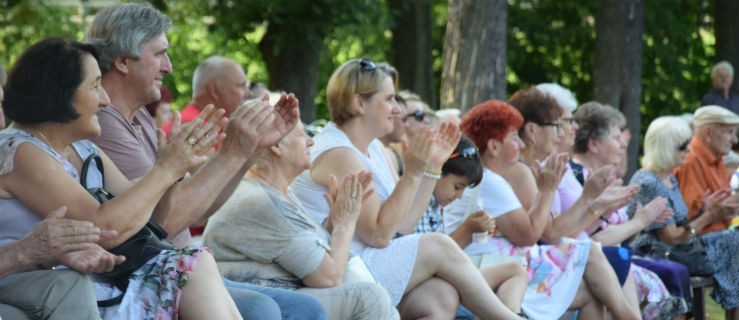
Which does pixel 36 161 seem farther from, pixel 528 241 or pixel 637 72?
pixel 637 72

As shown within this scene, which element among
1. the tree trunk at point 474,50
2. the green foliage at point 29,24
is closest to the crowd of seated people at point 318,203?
the tree trunk at point 474,50

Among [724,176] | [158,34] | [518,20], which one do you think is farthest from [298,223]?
[518,20]

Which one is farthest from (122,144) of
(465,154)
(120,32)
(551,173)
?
(551,173)

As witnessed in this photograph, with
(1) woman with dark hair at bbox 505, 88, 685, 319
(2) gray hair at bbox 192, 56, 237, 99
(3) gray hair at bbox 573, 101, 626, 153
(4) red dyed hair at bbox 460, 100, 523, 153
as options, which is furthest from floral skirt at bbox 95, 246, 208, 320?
(3) gray hair at bbox 573, 101, 626, 153

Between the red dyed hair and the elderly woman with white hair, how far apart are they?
163 cm

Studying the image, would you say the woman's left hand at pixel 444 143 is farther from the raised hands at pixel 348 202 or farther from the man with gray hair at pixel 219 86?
the man with gray hair at pixel 219 86

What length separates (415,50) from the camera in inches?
618

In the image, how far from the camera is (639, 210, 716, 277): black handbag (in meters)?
7.83

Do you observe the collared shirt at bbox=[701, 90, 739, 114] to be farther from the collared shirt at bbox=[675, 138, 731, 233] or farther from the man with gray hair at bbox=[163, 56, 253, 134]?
the man with gray hair at bbox=[163, 56, 253, 134]

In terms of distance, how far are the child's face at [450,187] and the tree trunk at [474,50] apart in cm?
407

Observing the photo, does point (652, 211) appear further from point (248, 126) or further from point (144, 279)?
point (144, 279)

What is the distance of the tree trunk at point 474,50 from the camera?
33.8ft

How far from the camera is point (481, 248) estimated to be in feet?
21.2

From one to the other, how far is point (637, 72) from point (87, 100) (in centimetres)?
1087
